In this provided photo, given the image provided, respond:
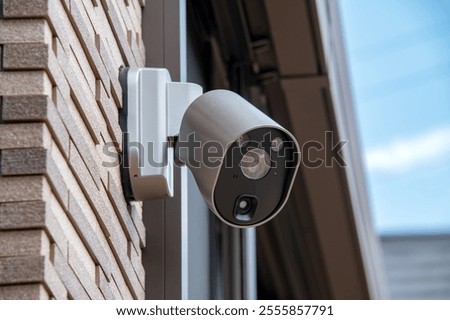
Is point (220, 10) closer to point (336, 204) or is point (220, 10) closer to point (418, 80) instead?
point (336, 204)

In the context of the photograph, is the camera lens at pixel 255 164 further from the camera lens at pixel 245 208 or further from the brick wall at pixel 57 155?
the brick wall at pixel 57 155

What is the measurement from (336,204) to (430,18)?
206cm

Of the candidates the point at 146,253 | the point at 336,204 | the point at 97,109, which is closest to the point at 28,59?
the point at 97,109

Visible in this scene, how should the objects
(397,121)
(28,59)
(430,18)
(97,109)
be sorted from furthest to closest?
(397,121), (430,18), (97,109), (28,59)

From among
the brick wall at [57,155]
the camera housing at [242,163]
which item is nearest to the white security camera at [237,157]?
the camera housing at [242,163]

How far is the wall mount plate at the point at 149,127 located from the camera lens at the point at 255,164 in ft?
0.92

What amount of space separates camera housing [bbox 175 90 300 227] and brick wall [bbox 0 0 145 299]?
17cm

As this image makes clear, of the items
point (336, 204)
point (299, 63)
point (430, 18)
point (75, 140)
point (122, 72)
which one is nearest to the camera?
point (75, 140)

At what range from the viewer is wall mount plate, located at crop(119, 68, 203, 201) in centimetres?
205

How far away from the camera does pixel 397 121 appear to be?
780cm

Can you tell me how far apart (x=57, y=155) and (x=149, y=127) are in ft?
1.78

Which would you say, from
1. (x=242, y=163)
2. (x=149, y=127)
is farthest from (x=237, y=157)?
(x=149, y=127)

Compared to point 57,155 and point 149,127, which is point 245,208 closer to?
point 149,127

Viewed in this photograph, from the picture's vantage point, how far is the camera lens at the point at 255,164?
1819mm
